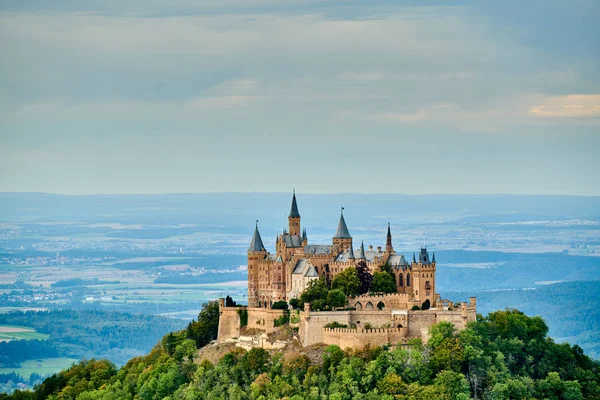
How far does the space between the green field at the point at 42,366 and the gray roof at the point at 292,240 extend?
299ft

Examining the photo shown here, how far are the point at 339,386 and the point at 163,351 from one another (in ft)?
65.8

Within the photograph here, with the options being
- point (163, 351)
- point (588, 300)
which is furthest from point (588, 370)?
point (588, 300)

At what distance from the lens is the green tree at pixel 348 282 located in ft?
287

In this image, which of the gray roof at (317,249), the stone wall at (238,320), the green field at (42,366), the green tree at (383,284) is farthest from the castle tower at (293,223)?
the green field at (42,366)

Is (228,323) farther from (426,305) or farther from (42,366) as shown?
(42,366)

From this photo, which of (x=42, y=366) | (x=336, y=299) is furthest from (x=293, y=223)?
(x=42, y=366)

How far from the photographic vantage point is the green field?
179m

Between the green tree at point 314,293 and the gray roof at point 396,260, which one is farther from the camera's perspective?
the gray roof at point 396,260

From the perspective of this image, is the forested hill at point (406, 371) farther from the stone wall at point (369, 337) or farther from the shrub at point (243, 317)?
the shrub at point (243, 317)

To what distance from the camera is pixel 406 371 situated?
79.4 meters

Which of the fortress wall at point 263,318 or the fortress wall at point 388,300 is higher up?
the fortress wall at point 388,300

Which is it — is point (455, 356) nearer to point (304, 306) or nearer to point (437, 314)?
point (437, 314)

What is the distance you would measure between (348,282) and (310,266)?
4154 mm

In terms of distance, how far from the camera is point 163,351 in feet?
310
